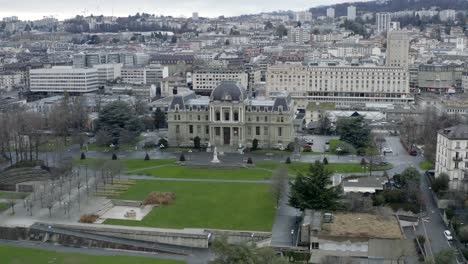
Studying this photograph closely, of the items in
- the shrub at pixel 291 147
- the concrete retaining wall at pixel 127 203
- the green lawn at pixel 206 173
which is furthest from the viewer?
the shrub at pixel 291 147

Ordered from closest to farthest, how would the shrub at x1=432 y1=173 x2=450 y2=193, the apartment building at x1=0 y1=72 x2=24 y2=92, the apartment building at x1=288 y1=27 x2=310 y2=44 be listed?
1. the shrub at x1=432 y1=173 x2=450 y2=193
2. the apartment building at x1=0 y1=72 x2=24 y2=92
3. the apartment building at x1=288 y1=27 x2=310 y2=44

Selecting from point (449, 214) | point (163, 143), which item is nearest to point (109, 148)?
point (163, 143)

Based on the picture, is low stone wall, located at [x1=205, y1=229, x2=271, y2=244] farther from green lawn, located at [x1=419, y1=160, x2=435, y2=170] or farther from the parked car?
the parked car

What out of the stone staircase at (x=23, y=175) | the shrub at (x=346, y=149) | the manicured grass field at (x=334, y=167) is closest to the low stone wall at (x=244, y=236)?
the manicured grass field at (x=334, y=167)

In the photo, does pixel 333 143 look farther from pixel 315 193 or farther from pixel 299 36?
pixel 299 36

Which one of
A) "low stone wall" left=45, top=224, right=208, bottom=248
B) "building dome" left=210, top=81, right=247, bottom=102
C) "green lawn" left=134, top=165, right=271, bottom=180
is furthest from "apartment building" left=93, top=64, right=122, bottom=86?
"low stone wall" left=45, top=224, right=208, bottom=248

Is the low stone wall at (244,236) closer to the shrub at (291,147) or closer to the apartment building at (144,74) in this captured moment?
the shrub at (291,147)

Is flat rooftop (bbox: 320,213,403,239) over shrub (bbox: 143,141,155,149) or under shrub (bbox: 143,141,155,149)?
under
